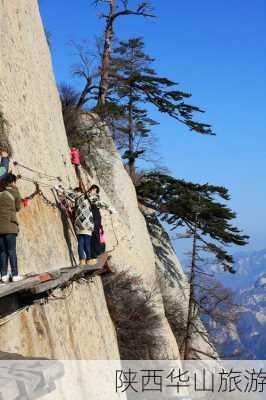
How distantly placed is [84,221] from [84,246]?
1.88ft

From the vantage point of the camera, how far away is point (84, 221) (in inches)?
433

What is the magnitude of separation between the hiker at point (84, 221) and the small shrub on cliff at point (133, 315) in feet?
20.5

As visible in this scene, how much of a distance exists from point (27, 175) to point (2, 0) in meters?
3.79

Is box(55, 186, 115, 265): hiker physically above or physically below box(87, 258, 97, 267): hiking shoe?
above

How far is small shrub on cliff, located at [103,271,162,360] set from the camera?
1753 centimetres

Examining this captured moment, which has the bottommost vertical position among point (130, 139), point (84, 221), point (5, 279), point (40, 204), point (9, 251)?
point (5, 279)

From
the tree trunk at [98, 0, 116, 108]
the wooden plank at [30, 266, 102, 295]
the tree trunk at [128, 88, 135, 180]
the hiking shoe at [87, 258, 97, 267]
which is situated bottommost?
the wooden plank at [30, 266, 102, 295]

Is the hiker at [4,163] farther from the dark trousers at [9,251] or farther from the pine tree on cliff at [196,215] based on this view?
the pine tree on cliff at [196,215]

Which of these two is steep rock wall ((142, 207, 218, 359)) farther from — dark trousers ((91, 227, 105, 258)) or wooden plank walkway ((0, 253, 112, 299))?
wooden plank walkway ((0, 253, 112, 299))

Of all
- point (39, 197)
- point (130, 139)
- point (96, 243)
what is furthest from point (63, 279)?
point (130, 139)

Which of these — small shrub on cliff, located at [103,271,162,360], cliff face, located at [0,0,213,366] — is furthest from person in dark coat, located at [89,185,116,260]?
small shrub on cliff, located at [103,271,162,360]

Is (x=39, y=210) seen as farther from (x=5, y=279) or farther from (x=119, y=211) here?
(x=119, y=211)

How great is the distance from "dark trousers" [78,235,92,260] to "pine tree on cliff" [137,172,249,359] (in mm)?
12991

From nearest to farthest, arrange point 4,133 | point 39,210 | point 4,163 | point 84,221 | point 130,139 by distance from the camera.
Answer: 1. point 4,163
2. point 4,133
3. point 39,210
4. point 84,221
5. point 130,139
